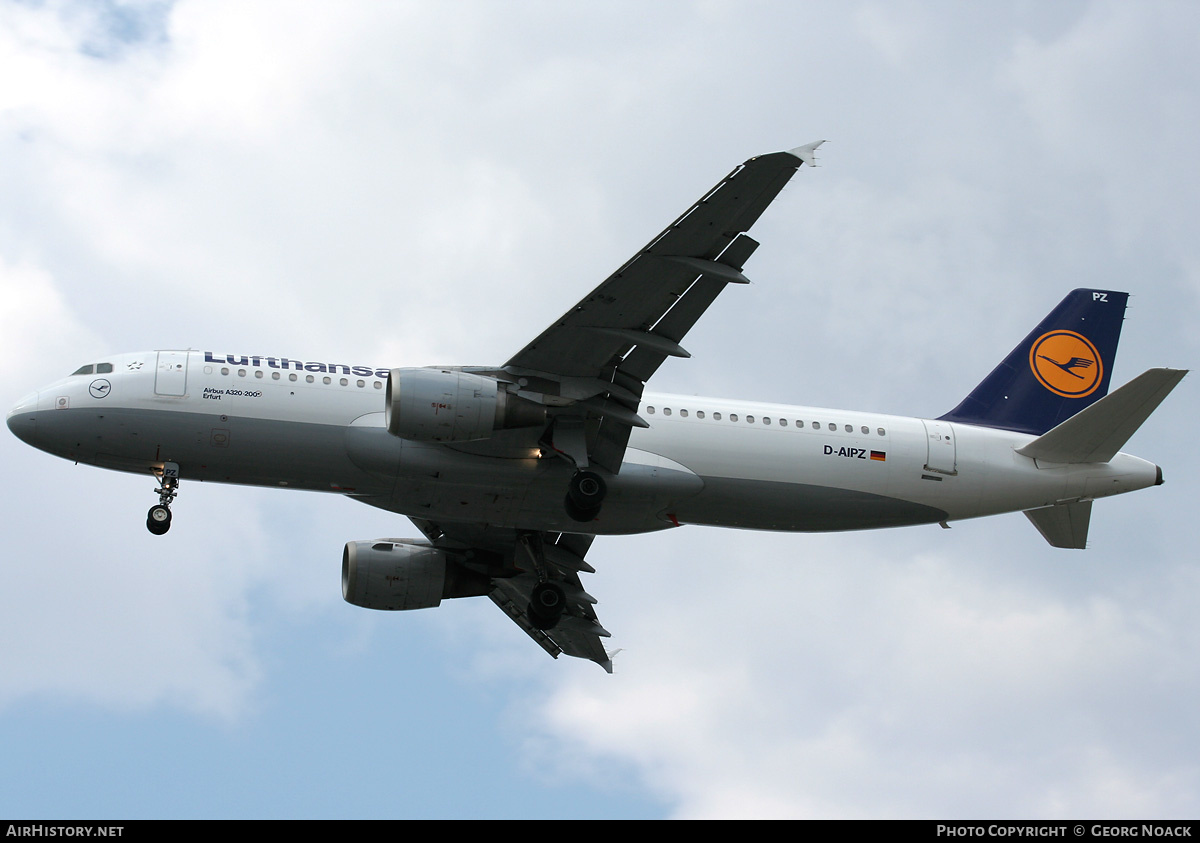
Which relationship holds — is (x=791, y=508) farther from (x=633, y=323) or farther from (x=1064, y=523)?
(x=1064, y=523)

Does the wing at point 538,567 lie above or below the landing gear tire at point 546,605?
above

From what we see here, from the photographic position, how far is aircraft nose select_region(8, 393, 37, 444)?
29.7 m

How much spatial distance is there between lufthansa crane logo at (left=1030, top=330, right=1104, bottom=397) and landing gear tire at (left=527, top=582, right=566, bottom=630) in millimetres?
14908

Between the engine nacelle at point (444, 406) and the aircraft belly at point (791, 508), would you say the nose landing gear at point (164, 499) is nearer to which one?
the engine nacelle at point (444, 406)

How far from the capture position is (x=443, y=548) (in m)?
37.0

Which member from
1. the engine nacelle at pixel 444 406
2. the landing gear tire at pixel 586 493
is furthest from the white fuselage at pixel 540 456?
the engine nacelle at pixel 444 406

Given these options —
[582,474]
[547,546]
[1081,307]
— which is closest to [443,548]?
[547,546]

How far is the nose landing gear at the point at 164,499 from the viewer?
29.8 meters

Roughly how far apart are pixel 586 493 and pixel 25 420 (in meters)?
13.2

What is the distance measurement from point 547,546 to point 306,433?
9.81 metres

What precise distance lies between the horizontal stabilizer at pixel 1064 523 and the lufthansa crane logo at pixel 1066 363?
3.35 meters

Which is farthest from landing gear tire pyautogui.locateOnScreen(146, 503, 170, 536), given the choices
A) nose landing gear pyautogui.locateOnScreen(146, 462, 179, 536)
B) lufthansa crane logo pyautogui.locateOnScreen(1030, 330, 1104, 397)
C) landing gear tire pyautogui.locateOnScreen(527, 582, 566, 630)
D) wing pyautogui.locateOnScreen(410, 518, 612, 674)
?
lufthansa crane logo pyautogui.locateOnScreen(1030, 330, 1104, 397)

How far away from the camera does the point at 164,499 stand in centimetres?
3005

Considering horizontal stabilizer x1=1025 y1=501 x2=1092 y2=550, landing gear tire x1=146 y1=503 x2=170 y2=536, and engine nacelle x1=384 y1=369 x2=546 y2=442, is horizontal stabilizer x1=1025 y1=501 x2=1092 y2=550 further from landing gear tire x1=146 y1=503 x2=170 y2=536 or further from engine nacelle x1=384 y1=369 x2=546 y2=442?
landing gear tire x1=146 y1=503 x2=170 y2=536
